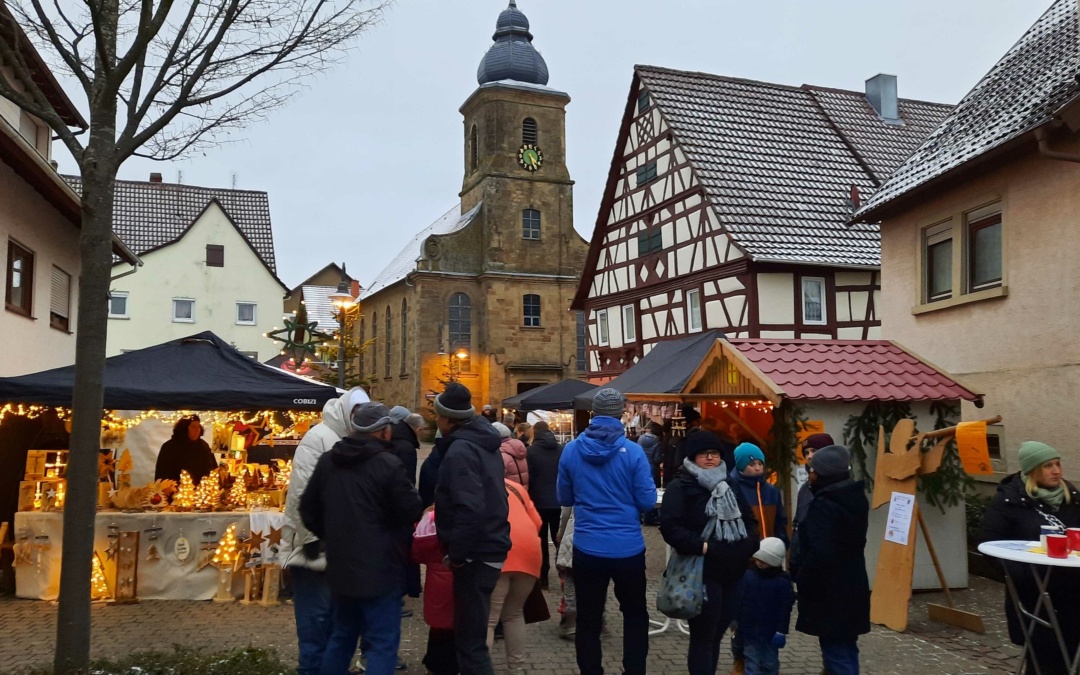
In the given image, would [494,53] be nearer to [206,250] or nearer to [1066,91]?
[206,250]

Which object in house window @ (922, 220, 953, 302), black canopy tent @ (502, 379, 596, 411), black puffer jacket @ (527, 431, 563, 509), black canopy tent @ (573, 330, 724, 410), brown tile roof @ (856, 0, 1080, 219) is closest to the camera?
black puffer jacket @ (527, 431, 563, 509)

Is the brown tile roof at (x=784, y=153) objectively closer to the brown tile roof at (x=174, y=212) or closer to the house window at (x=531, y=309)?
the house window at (x=531, y=309)

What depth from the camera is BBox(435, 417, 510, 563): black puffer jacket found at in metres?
5.01

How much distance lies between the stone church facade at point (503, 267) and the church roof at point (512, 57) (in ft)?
0.22

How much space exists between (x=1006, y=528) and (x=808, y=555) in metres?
1.20

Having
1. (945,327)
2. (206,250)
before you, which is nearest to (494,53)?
(206,250)

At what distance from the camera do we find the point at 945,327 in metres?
11.6

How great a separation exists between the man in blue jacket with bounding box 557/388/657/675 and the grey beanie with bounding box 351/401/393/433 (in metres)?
1.30

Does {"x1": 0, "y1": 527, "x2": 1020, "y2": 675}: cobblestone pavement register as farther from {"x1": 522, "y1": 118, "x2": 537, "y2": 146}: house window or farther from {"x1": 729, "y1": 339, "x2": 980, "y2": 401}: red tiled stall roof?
{"x1": 522, "y1": 118, "x2": 537, "y2": 146}: house window

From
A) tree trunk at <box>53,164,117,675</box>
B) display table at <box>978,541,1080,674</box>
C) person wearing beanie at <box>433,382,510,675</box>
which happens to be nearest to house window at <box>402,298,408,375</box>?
tree trunk at <box>53,164,117,675</box>

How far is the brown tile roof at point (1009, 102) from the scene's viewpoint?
9.97 metres

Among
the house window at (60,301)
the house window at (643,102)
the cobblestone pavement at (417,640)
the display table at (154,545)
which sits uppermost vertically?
the house window at (643,102)

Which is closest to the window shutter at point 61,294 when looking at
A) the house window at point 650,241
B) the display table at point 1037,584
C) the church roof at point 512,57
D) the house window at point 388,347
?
the display table at point 1037,584

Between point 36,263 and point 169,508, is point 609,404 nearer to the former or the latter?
point 169,508
